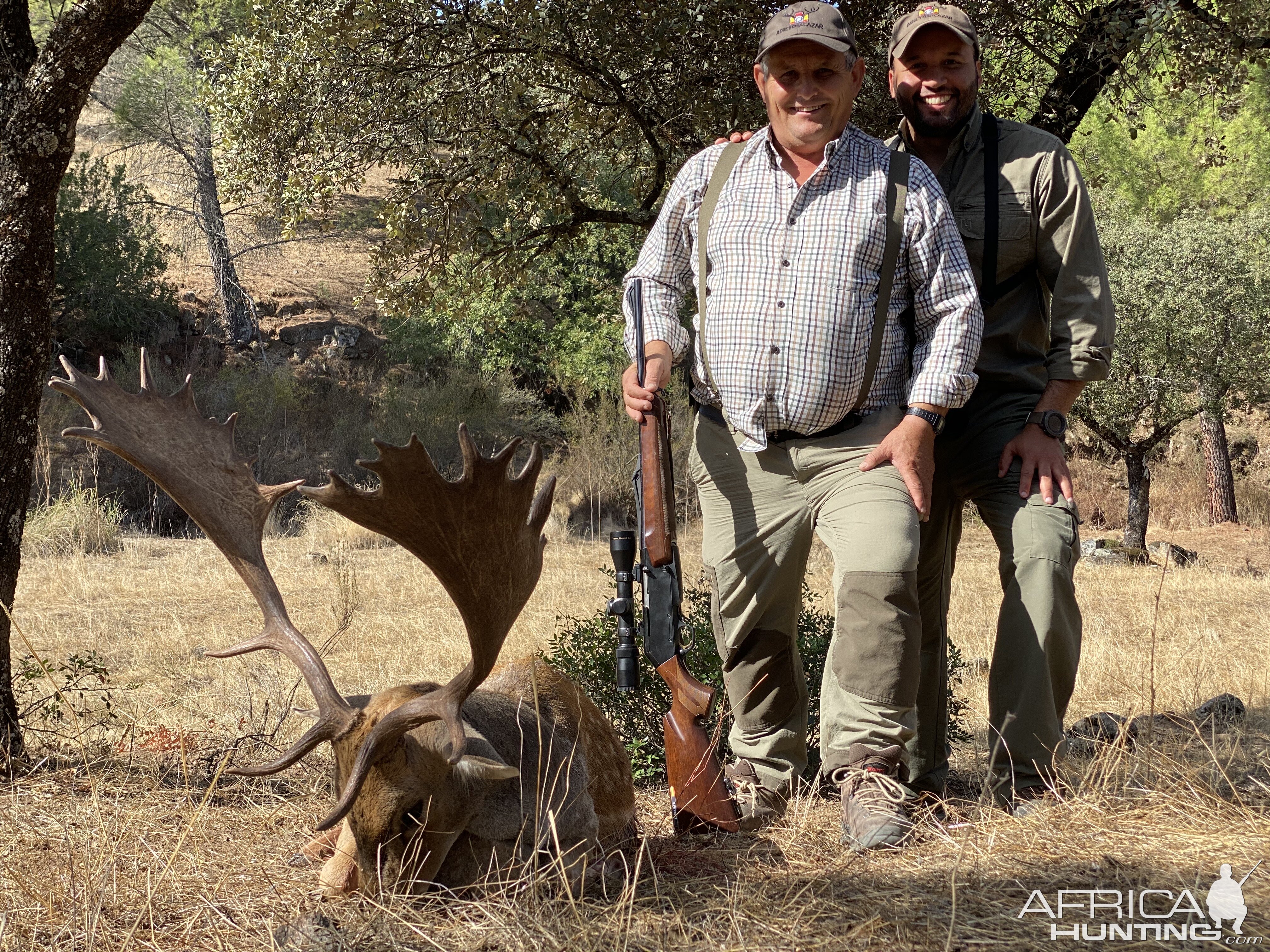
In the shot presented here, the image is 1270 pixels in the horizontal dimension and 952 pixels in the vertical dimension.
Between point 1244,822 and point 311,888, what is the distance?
263 cm

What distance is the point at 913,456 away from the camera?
11.4ft

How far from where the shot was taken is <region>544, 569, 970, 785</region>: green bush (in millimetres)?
5090

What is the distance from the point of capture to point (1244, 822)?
3211mm

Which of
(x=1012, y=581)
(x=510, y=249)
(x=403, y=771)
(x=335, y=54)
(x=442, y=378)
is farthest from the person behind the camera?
(x=442, y=378)

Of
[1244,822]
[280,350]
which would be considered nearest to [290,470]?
[280,350]

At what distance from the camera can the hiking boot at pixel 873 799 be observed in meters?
3.26

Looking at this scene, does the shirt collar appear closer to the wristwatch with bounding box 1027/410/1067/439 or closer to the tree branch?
the wristwatch with bounding box 1027/410/1067/439

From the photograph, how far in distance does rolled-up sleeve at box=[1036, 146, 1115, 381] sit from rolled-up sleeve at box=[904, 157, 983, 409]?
394 mm

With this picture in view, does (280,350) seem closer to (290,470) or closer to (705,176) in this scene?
(290,470)

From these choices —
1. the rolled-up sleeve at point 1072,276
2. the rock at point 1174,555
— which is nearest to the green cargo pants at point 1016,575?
the rolled-up sleeve at point 1072,276

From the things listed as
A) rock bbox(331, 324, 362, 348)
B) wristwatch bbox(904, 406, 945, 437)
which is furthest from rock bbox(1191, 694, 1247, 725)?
rock bbox(331, 324, 362, 348)

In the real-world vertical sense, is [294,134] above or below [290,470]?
above

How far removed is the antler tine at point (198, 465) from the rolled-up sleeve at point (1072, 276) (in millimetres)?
2528

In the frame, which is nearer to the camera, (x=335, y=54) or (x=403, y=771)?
(x=403, y=771)
